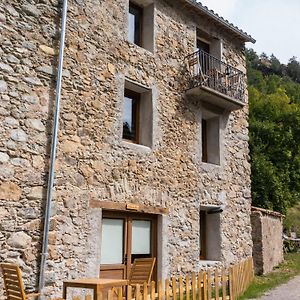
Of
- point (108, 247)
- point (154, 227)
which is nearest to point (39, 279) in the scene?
point (108, 247)

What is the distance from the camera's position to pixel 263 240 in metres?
13.1

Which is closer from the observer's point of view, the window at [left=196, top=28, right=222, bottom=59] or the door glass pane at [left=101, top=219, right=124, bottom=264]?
the door glass pane at [left=101, top=219, right=124, bottom=264]

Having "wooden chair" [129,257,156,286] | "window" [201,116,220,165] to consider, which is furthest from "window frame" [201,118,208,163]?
"wooden chair" [129,257,156,286]

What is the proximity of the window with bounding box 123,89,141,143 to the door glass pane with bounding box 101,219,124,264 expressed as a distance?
6.52ft

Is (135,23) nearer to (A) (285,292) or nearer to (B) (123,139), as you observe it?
(B) (123,139)

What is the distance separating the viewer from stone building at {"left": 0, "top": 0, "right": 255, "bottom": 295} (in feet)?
23.2

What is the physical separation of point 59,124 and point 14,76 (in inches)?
45.8

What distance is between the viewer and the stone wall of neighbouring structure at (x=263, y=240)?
12789 millimetres

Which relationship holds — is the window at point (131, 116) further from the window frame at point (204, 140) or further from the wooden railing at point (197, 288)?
the wooden railing at point (197, 288)

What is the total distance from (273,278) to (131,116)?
655cm

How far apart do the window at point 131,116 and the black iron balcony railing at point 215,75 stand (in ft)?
5.47

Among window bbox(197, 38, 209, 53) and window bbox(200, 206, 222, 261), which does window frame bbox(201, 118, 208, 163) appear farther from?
window bbox(197, 38, 209, 53)

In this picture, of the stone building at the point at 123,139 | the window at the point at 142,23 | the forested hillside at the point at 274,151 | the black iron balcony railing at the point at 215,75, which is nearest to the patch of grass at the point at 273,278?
the stone building at the point at 123,139

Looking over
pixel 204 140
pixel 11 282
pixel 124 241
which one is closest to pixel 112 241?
pixel 124 241
